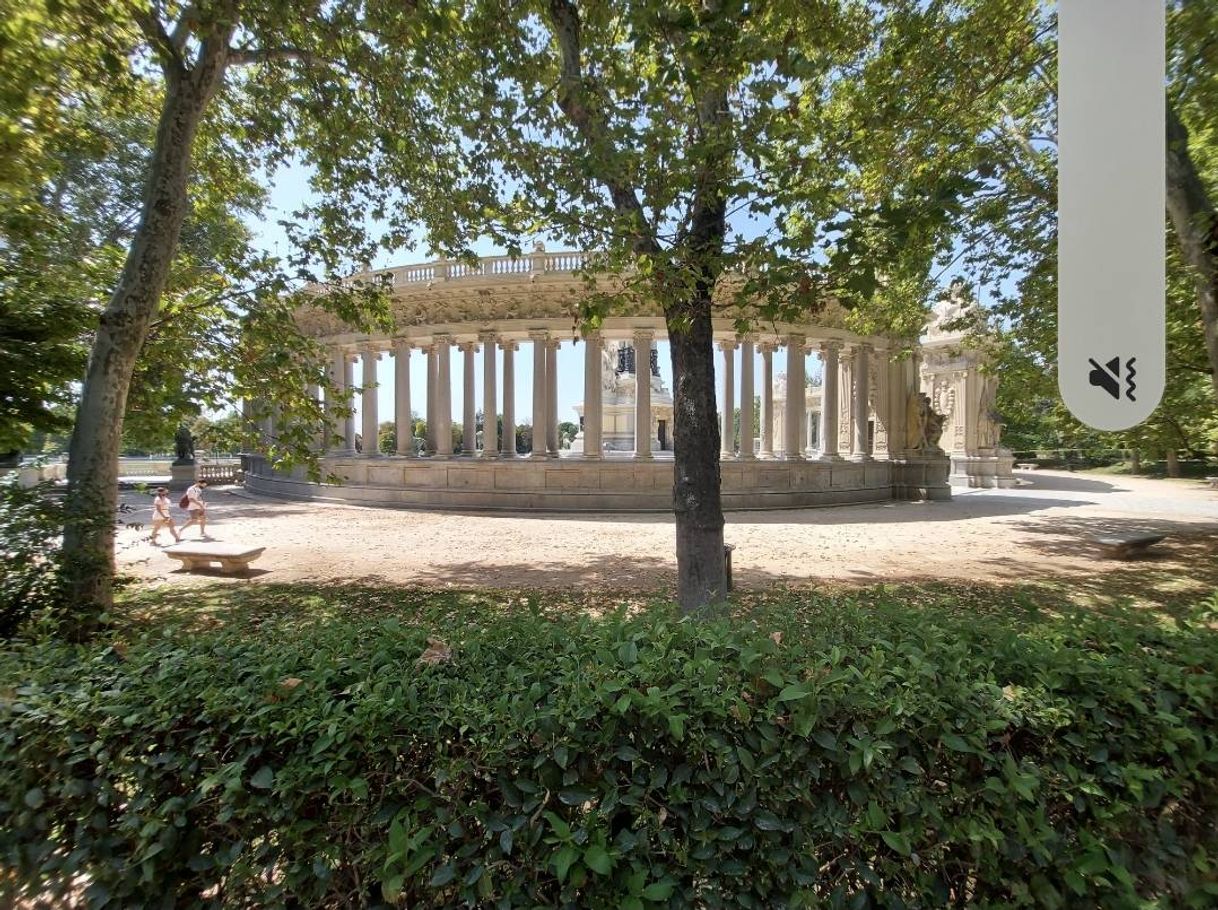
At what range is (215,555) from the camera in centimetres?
1049

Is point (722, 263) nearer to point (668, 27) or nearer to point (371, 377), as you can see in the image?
point (668, 27)

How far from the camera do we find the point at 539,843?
182 centimetres

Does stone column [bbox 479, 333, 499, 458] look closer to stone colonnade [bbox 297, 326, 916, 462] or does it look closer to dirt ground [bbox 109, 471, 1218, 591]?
stone colonnade [bbox 297, 326, 916, 462]

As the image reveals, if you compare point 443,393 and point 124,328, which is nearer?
point 124,328

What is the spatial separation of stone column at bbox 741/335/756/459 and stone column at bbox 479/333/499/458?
11.1m

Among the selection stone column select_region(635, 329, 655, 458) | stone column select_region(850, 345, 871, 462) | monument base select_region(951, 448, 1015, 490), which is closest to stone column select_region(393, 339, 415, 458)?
stone column select_region(635, 329, 655, 458)

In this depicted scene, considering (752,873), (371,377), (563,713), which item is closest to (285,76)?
(563,713)

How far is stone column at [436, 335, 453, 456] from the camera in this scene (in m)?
25.6

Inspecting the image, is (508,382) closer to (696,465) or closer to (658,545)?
(658,545)

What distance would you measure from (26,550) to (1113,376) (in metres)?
8.07

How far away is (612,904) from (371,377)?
30.9 metres

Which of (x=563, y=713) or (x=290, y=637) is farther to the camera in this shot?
(x=290, y=637)

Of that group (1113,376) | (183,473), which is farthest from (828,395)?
(183,473)

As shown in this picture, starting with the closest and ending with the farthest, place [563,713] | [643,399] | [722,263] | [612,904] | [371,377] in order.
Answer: [612,904] → [563,713] → [722,263] → [643,399] → [371,377]
